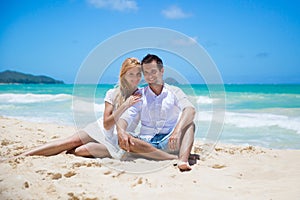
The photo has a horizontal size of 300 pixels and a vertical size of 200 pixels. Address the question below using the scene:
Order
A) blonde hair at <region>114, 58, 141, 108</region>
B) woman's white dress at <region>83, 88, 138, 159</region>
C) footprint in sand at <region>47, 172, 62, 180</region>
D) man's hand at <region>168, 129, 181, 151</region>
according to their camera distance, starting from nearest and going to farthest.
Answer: footprint in sand at <region>47, 172, 62, 180</region>
man's hand at <region>168, 129, 181, 151</region>
blonde hair at <region>114, 58, 141, 108</region>
woman's white dress at <region>83, 88, 138, 159</region>

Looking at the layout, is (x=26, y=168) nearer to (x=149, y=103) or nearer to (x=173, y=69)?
(x=149, y=103)

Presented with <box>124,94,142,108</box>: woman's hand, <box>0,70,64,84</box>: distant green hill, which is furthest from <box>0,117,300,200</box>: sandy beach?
<box>0,70,64,84</box>: distant green hill

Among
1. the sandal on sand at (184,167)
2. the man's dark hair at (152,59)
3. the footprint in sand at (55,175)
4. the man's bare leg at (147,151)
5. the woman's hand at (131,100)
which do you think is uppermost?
the man's dark hair at (152,59)

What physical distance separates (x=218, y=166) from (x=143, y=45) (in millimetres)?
1702

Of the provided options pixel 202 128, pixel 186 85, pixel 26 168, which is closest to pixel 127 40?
pixel 186 85

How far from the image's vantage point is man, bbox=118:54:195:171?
3620mm

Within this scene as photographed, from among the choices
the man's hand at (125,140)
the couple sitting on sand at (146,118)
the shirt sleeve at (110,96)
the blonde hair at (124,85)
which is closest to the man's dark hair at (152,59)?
the couple sitting on sand at (146,118)

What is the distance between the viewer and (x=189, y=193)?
2721 mm

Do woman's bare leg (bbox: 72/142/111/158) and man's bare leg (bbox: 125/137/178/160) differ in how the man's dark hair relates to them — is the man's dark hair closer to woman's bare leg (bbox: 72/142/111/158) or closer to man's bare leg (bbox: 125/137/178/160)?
man's bare leg (bbox: 125/137/178/160)

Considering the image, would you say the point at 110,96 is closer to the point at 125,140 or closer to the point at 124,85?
the point at 124,85

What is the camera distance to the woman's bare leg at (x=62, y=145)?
12.7ft

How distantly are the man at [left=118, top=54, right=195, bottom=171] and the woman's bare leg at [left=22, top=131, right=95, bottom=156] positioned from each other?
0.59m

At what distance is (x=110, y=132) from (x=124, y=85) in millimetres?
599

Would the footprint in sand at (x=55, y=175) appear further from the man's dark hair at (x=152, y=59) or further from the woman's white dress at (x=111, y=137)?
the man's dark hair at (x=152, y=59)
